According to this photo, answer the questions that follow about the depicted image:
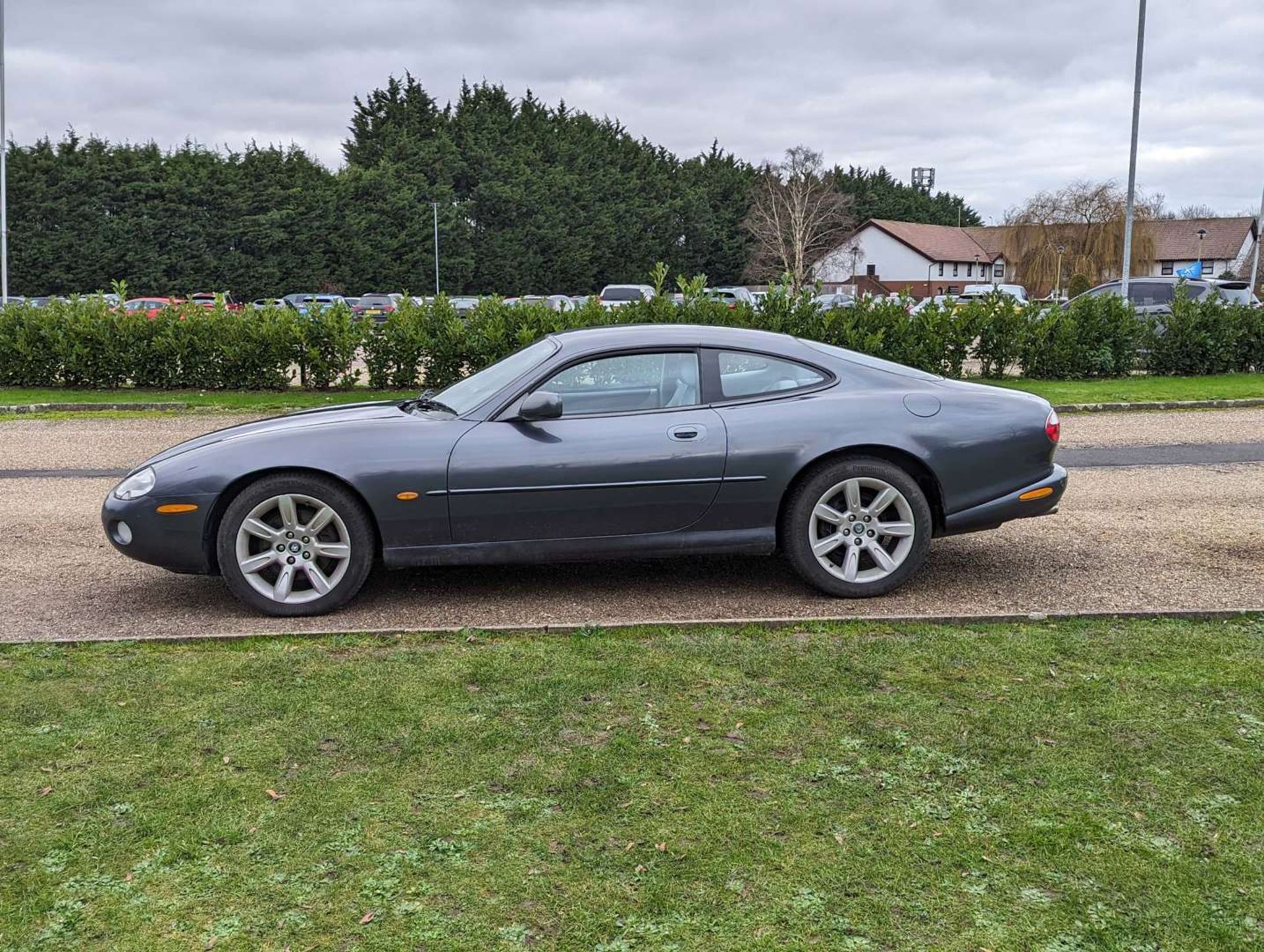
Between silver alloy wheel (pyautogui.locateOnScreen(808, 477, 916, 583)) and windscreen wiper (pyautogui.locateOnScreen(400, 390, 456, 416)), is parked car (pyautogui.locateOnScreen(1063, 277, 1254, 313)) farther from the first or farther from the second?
windscreen wiper (pyautogui.locateOnScreen(400, 390, 456, 416))

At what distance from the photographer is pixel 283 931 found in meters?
2.79

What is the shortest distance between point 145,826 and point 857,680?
265 centimetres

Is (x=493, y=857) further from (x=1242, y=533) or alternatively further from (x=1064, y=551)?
(x=1242, y=533)

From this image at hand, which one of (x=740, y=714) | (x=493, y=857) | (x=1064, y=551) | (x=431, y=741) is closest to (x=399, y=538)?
(x=431, y=741)

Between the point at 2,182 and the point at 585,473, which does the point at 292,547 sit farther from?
the point at 2,182

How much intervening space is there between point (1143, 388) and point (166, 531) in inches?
598

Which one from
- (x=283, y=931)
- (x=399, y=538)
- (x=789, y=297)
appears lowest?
(x=283, y=931)

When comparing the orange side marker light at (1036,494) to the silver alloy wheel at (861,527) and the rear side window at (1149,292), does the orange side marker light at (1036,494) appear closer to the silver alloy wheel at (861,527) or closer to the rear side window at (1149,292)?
the silver alloy wheel at (861,527)

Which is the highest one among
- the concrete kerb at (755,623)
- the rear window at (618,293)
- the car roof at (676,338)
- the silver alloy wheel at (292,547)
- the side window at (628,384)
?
the rear window at (618,293)

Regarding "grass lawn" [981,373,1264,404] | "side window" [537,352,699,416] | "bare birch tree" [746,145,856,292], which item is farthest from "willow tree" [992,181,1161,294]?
"side window" [537,352,699,416]

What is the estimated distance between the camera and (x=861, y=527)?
5.73 m

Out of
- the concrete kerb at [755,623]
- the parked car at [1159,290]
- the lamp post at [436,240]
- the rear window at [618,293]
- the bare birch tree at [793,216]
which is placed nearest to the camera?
the concrete kerb at [755,623]

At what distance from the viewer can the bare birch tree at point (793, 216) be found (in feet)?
245

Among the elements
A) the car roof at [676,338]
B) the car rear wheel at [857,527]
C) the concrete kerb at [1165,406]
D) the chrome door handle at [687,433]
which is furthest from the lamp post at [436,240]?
the car rear wheel at [857,527]
